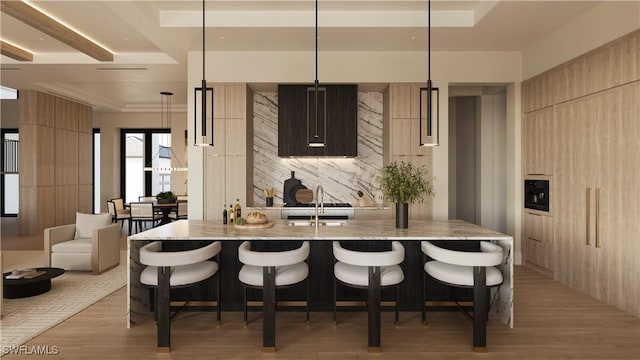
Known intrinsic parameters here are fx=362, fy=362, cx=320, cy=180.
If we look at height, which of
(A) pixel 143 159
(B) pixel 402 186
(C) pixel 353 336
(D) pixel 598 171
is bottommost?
(C) pixel 353 336

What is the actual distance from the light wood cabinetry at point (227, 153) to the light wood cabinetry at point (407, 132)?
2172mm

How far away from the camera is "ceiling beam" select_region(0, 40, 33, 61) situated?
5295 mm

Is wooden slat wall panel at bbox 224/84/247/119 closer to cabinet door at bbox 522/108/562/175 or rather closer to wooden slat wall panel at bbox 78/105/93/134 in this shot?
cabinet door at bbox 522/108/562/175

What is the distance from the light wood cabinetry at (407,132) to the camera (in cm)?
529

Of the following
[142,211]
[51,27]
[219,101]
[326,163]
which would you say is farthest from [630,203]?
[142,211]

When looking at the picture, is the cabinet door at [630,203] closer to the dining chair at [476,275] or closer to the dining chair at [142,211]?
the dining chair at [476,275]

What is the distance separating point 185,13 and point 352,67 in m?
2.34

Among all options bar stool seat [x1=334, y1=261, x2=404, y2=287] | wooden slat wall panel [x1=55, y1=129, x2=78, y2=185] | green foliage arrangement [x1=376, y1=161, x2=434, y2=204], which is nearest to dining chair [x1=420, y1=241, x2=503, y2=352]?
bar stool seat [x1=334, y1=261, x2=404, y2=287]

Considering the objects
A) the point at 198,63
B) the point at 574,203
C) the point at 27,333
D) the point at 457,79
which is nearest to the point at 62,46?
the point at 198,63

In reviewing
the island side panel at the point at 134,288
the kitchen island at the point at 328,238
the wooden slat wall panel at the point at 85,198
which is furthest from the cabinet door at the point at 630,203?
the wooden slat wall panel at the point at 85,198

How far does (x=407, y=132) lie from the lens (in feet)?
17.4

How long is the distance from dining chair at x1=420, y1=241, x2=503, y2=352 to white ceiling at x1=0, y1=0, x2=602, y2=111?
2759mm

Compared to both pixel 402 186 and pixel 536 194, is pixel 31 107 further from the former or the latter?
pixel 536 194

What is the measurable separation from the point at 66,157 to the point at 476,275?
9.33m
